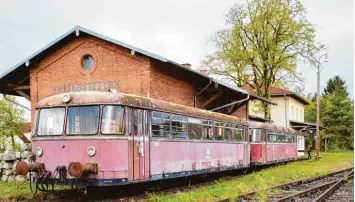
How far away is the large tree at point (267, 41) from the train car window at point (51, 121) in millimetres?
26307

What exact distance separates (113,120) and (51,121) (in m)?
1.75

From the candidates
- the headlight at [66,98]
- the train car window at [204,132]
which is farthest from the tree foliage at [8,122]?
the headlight at [66,98]

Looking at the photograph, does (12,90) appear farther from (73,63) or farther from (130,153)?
Result: (130,153)

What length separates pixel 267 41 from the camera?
37.1m

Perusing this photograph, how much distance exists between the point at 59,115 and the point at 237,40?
27.8 m

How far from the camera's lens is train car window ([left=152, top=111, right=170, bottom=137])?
501 inches

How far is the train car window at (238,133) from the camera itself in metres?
19.5

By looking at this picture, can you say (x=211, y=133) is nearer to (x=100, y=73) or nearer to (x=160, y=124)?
(x=160, y=124)

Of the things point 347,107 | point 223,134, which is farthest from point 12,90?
point 347,107

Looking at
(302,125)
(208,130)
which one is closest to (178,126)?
(208,130)

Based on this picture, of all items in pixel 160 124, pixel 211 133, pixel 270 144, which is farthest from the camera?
pixel 270 144

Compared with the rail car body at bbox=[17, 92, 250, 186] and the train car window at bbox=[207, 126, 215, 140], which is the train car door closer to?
the rail car body at bbox=[17, 92, 250, 186]

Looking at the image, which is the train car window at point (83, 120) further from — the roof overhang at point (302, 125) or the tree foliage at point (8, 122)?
the roof overhang at point (302, 125)

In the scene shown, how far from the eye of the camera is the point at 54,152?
461 inches
